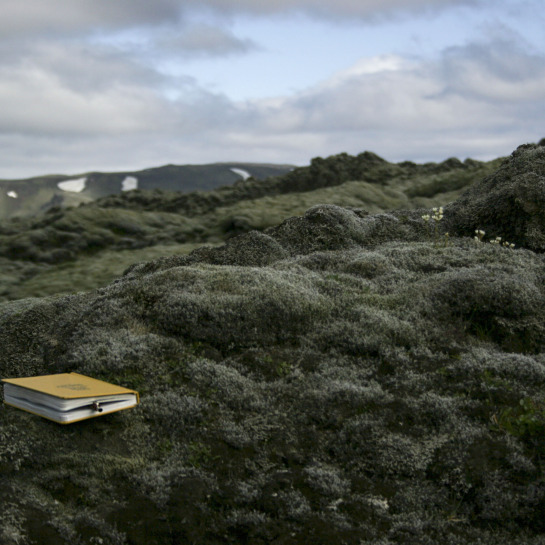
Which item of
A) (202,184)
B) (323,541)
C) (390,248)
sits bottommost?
(323,541)

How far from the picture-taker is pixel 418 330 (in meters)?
9.80

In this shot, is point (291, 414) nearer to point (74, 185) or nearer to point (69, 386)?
point (69, 386)

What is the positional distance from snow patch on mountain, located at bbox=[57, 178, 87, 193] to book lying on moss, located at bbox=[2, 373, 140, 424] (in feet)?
268

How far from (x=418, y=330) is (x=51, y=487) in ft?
19.3

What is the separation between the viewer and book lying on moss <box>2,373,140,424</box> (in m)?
→ 7.00

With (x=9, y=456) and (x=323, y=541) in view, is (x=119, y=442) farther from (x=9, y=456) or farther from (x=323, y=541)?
(x=323, y=541)

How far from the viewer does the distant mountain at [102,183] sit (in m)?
79.9

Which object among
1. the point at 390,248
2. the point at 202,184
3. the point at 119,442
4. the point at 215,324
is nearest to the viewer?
the point at 119,442

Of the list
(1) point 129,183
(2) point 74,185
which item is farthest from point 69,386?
(1) point 129,183

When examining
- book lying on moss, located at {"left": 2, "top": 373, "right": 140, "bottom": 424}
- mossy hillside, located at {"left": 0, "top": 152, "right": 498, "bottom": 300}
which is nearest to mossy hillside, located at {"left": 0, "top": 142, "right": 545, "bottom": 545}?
book lying on moss, located at {"left": 2, "top": 373, "right": 140, "bottom": 424}

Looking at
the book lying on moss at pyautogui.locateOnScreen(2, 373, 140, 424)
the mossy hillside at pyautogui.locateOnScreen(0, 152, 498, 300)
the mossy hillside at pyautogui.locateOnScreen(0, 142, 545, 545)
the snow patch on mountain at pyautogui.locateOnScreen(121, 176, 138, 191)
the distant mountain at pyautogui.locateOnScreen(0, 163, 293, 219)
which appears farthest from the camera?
the snow patch on mountain at pyautogui.locateOnScreen(121, 176, 138, 191)

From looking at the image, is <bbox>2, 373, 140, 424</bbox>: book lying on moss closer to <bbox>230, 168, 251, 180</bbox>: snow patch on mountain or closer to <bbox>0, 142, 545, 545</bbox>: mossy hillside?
<bbox>0, 142, 545, 545</bbox>: mossy hillside

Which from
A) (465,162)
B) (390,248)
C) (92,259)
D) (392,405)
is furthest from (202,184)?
(392,405)

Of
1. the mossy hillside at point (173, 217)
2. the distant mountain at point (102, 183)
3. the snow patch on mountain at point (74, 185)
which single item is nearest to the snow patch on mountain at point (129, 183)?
the distant mountain at point (102, 183)
